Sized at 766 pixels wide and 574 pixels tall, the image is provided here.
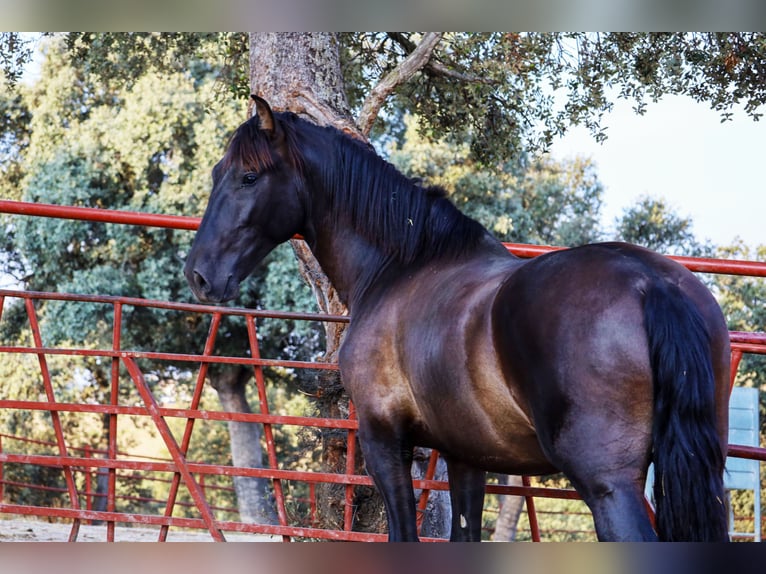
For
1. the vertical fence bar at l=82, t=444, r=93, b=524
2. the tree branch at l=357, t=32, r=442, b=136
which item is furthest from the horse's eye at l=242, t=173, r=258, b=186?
the vertical fence bar at l=82, t=444, r=93, b=524

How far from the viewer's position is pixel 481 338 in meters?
2.13

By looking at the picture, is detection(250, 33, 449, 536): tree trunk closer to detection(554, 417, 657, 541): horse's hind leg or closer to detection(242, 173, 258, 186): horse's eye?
detection(242, 173, 258, 186): horse's eye

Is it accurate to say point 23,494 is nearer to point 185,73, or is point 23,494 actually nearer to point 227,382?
point 227,382

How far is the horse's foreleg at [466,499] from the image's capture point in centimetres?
278

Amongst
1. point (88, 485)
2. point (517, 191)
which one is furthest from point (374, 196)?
point (517, 191)

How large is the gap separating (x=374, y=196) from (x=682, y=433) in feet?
4.70

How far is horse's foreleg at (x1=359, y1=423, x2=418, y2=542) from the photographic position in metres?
2.62

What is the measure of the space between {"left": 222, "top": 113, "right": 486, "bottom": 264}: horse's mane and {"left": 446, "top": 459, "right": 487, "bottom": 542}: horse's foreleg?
72cm

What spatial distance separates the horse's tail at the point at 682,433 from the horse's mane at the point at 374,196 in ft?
3.05

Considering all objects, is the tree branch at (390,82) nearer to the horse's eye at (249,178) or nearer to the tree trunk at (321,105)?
the tree trunk at (321,105)

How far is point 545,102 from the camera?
7133 millimetres

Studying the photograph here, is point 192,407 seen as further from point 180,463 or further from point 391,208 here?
point 391,208

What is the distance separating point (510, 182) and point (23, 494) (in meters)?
10.1

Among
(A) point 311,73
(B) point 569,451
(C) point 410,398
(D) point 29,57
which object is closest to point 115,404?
(C) point 410,398
